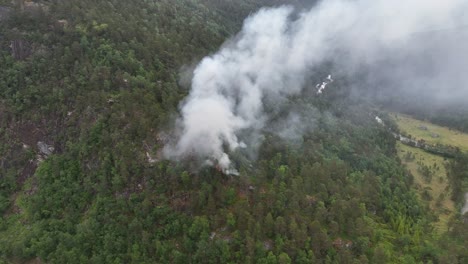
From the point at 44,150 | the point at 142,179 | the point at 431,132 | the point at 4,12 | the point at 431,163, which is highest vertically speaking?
the point at 431,132

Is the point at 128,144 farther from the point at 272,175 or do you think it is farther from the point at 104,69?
the point at 272,175

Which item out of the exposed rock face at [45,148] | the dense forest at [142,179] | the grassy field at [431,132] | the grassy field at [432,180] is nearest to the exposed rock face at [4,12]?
the dense forest at [142,179]

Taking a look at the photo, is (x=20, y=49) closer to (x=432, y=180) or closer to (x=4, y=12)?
(x=4, y=12)

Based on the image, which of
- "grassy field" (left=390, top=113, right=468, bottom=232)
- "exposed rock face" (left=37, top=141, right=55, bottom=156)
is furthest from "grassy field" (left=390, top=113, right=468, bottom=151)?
"exposed rock face" (left=37, top=141, right=55, bottom=156)

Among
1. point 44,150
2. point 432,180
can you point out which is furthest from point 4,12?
point 432,180

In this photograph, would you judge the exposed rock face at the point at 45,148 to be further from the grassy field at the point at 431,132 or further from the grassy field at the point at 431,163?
the grassy field at the point at 431,132

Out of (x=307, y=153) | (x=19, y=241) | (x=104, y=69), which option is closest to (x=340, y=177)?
(x=307, y=153)

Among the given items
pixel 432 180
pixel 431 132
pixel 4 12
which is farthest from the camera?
pixel 431 132

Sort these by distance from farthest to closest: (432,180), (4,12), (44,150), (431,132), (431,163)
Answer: (431,132), (431,163), (432,180), (4,12), (44,150)
